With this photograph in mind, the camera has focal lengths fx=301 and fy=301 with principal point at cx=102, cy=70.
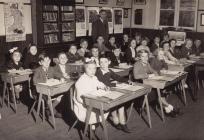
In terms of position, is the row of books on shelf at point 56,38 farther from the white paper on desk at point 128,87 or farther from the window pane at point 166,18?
the white paper on desk at point 128,87

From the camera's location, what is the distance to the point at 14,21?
24.4 ft

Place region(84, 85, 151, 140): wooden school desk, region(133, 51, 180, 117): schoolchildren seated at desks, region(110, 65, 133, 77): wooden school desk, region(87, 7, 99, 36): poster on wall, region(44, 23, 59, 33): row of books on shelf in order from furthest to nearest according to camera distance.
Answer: region(87, 7, 99, 36): poster on wall < region(44, 23, 59, 33): row of books on shelf < region(110, 65, 133, 77): wooden school desk < region(133, 51, 180, 117): schoolchildren seated at desks < region(84, 85, 151, 140): wooden school desk

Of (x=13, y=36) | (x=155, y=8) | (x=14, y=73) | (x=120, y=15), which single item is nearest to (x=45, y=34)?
(x=13, y=36)

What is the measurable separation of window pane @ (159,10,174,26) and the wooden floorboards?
6.16 metres

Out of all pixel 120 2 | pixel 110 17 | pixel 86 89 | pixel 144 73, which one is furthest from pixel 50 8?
pixel 86 89

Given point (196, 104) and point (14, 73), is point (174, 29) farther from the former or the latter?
point (14, 73)

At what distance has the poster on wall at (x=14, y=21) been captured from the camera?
7.25 metres

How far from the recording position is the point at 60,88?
4.54 m

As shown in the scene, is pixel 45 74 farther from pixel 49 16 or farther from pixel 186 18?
A: pixel 186 18

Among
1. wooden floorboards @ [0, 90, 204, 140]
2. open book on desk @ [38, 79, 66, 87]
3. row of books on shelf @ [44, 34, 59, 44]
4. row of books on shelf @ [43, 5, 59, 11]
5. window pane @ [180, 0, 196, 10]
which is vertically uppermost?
window pane @ [180, 0, 196, 10]

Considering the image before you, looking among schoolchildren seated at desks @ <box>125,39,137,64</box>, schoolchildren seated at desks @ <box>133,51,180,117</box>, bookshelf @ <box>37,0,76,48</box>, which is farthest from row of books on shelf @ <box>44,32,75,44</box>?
schoolchildren seated at desks @ <box>133,51,180,117</box>

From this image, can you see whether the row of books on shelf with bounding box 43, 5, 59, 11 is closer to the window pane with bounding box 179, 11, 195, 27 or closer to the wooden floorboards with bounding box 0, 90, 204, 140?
the wooden floorboards with bounding box 0, 90, 204, 140

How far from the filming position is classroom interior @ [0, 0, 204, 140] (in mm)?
4391

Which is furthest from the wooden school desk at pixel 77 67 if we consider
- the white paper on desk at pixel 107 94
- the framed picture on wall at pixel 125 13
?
the framed picture on wall at pixel 125 13
